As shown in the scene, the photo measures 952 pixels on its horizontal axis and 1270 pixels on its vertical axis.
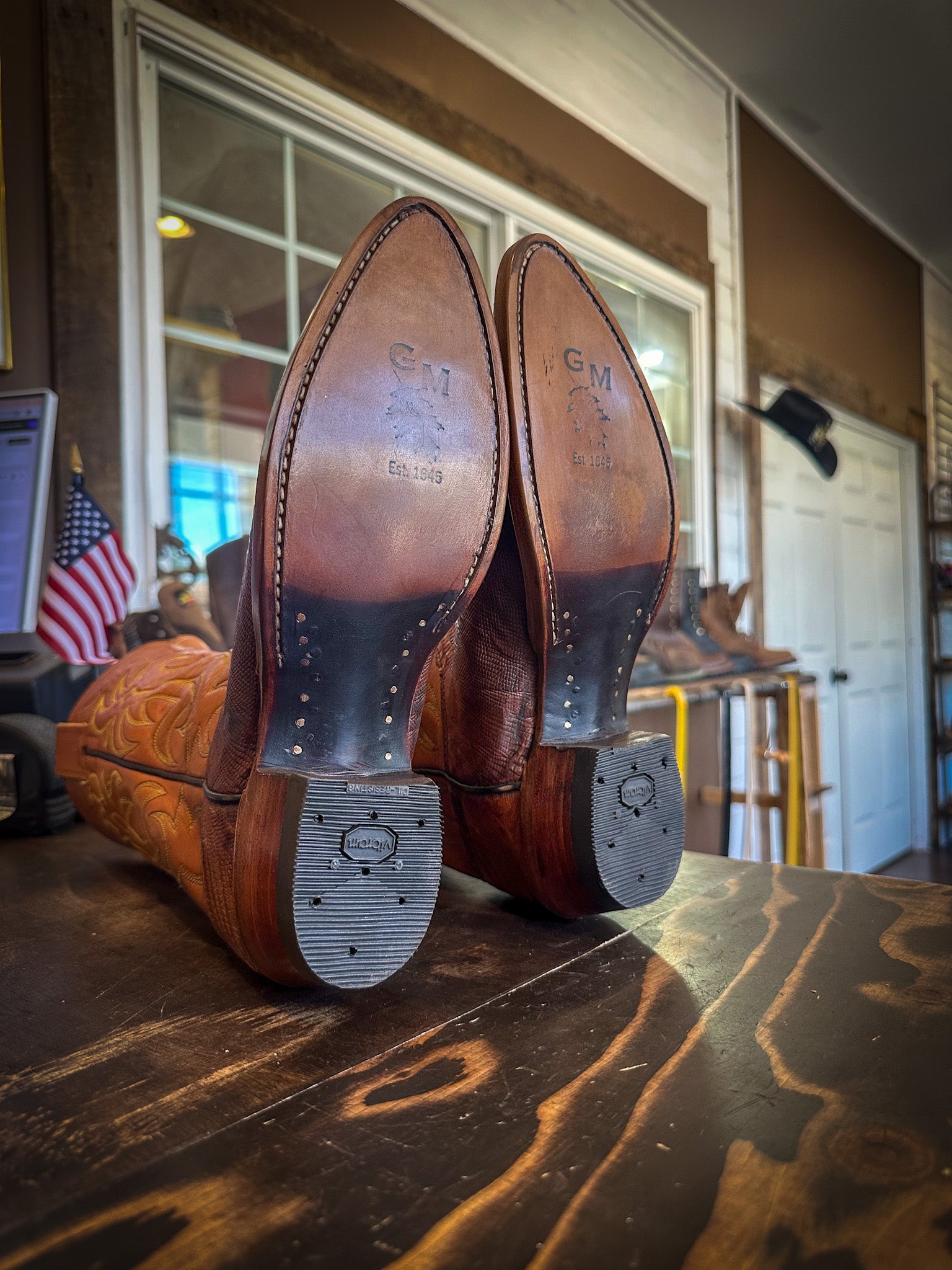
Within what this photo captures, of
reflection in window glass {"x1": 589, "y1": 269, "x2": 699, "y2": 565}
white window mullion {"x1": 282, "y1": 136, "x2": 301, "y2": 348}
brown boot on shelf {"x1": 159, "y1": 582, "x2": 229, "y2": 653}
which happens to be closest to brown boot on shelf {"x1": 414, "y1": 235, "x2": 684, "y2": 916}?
brown boot on shelf {"x1": 159, "y1": 582, "x2": 229, "y2": 653}

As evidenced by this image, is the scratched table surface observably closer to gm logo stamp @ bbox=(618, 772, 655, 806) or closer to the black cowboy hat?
gm logo stamp @ bbox=(618, 772, 655, 806)

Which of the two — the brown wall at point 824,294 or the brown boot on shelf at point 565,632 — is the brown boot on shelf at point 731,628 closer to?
the brown wall at point 824,294

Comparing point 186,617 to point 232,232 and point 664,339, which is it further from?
point 664,339

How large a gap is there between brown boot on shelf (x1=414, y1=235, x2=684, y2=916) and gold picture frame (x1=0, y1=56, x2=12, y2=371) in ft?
3.64

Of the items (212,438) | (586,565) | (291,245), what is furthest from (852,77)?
(586,565)

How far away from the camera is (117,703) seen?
742 millimetres

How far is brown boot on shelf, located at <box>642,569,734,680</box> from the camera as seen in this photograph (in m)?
2.01

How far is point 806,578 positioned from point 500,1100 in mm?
3648

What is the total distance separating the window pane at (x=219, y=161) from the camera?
1.67 metres

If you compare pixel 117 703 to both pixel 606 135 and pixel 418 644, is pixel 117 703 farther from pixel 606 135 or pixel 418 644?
pixel 606 135

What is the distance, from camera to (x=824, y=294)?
12.7 feet

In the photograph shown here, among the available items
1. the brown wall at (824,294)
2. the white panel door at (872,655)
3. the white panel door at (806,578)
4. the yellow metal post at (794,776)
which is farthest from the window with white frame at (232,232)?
the white panel door at (872,655)

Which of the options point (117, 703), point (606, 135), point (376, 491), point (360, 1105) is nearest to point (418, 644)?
point (376, 491)

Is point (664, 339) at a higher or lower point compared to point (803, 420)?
higher
